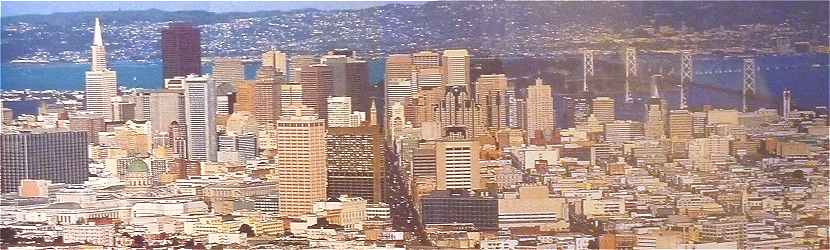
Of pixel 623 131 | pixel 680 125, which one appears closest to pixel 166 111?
pixel 623 131

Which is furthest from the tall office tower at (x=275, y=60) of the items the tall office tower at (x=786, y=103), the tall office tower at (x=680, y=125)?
the tall office tower at (x=786, y=103)

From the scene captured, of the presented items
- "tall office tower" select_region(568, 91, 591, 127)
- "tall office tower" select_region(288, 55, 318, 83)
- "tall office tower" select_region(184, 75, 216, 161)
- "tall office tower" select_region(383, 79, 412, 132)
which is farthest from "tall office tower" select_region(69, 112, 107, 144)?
"tall office tower" select_region(568, 91, 591, 127)

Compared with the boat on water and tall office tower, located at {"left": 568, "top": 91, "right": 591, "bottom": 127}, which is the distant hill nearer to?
the boat on water

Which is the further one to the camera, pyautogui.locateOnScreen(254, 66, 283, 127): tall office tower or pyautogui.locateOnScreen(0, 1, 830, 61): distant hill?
pyautogui.locateOnScreen(254, 66, 283, 127): tall office tower

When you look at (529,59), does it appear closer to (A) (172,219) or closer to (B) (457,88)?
(B) (457,88)

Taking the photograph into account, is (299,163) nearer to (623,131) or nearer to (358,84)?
(358,84)

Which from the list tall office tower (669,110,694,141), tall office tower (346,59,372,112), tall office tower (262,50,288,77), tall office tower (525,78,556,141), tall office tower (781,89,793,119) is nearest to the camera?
tall office tower (781,89,793,119)
